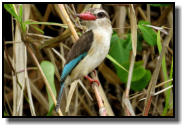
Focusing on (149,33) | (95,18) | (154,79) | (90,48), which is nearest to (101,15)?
(95,18)

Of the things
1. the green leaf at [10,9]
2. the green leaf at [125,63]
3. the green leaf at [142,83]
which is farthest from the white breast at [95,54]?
the green leaf at [10,9]

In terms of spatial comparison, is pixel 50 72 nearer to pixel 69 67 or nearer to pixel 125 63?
pixel 69 67

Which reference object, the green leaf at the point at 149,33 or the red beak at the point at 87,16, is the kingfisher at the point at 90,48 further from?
the green leaf at the point at 149,33

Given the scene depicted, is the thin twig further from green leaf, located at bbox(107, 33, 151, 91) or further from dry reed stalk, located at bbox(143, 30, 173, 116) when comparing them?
dry reed stalk, located at bbox(143, 30, 173, 116)
